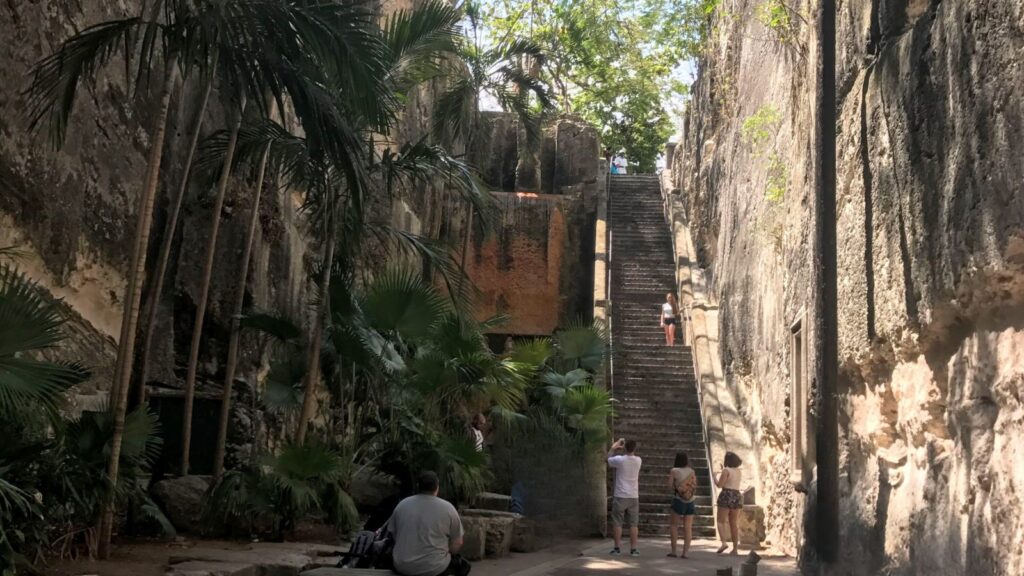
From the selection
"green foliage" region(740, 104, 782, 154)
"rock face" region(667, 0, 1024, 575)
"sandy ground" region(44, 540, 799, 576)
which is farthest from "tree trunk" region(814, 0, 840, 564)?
"green foliage" region(740, 104, 782, 154)

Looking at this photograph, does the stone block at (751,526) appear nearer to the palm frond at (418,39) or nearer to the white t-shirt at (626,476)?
the white t-shirt at (626,476)

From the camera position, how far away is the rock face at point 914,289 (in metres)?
5.74

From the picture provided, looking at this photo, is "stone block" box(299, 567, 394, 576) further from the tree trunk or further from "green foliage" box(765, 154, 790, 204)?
"green foliage" box(765, 154, 790, 204)

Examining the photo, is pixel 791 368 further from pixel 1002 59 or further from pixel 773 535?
pixel 1002 59

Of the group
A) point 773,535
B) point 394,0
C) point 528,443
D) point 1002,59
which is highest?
point 394,0

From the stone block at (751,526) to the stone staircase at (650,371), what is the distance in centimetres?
120

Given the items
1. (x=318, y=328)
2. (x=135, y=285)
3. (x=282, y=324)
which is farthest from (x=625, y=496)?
(x=135, y=285)

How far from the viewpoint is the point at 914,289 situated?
7320 mm

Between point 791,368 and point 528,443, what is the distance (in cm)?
421

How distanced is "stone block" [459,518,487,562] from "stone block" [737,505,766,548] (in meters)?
3.96

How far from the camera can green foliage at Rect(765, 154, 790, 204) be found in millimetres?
14312

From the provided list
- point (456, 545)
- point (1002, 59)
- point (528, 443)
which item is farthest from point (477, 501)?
point (1002, 59)

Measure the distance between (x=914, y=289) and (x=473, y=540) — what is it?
5616 millimetres

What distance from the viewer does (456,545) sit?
23.4 ft
